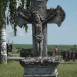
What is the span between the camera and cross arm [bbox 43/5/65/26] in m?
11.9

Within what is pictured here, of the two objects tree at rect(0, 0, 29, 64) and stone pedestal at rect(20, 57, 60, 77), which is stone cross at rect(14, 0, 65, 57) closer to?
stone pedestal at rect(20, 57, 60, 77)

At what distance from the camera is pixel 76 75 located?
67.4ft

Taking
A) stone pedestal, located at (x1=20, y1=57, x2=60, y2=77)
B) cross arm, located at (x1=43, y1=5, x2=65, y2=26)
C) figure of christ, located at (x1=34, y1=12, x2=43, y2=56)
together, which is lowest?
stone pedestal, located at (x1=20, y1=57, x2=60, y2=77)

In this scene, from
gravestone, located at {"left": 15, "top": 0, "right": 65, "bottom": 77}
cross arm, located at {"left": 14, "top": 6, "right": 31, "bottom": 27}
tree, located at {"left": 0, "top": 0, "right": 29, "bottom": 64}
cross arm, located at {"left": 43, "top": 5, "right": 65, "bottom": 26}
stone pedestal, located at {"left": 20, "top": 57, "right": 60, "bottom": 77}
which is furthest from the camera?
tree, located at {"left": 0, "top": 0, "right": 29, "bottom": 64}

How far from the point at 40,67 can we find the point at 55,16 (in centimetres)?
157

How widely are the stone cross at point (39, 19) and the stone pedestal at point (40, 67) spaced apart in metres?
0.59

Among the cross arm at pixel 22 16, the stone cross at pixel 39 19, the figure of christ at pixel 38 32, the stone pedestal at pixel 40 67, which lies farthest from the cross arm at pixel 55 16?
the stone pedestal at pixel 40 67

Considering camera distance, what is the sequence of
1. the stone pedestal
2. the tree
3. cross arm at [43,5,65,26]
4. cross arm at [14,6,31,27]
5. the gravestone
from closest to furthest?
1. the stone pedestal
2. the gravestone
3. cross arm at [43,5,65,26]
4. cross arm at [14,6,31,27]
5. the tree

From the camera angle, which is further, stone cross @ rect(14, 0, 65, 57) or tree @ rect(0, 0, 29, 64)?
tree @ rect(0, 0, 29, 64)

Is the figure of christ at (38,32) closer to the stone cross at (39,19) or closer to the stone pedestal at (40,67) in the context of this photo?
the stone cross at (39,19)

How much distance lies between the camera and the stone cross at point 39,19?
11.9m

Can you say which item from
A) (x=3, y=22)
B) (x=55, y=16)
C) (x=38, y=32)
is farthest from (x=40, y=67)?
(x=3, y=22)

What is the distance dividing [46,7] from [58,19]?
0.46 meters

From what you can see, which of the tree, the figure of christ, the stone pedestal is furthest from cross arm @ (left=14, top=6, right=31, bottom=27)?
the tree
